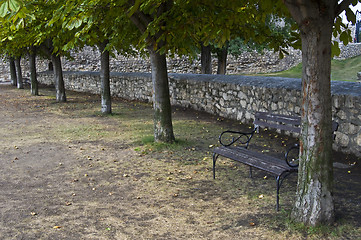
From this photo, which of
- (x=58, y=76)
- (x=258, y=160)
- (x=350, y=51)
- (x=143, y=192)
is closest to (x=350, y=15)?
(x=258, y=160)

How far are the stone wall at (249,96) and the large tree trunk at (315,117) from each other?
3.11 metres

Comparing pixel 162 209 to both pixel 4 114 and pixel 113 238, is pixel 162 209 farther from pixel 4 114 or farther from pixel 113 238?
pixel 4 114

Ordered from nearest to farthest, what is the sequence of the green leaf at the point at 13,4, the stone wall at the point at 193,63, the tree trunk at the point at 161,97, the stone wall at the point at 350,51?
1. the green leaf at the point at 13,4
2. the tree trunk at the point at 161,97
3. the stone wall at the point at 193,63
4. the stone wall at the point at 350,51

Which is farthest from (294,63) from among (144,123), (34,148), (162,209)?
(162,209)

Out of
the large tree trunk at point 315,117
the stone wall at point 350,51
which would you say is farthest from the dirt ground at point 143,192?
the stone wall at point 350,51

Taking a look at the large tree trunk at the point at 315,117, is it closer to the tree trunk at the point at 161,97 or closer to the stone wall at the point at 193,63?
the tree trunk at the point at 161,97

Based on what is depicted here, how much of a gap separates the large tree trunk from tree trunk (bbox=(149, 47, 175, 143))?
437 cm

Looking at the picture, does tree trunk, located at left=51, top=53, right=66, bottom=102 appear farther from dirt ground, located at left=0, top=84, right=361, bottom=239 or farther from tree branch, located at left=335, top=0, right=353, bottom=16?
tree branch, located at left=335, top=0, right=353, bottom=16

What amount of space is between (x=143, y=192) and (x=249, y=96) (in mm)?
5653

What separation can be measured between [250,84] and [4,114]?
29.4 ft

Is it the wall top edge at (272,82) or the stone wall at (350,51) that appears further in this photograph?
the stone wall at (350,51)

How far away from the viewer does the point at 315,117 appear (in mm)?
3795

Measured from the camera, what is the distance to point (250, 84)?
1020 cm

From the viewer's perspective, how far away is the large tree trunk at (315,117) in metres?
3.70
